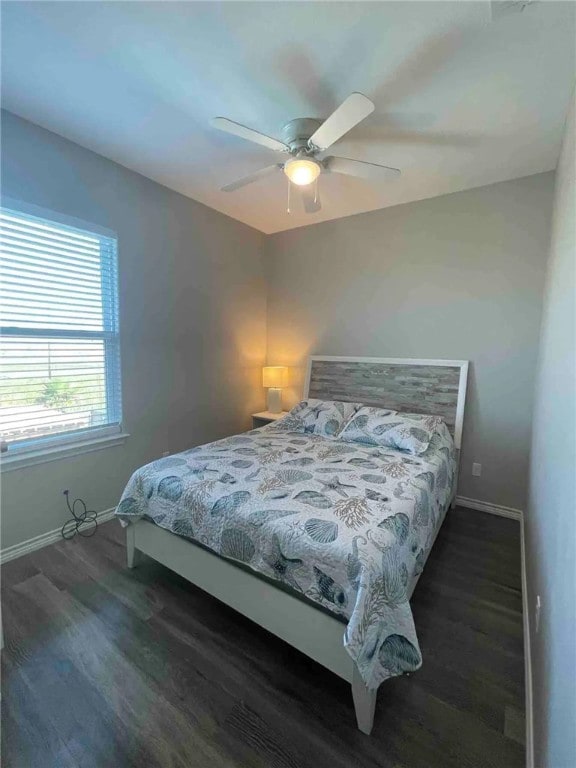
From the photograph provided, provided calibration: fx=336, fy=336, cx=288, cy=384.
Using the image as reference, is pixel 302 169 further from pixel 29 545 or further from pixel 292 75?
pixel 29 545

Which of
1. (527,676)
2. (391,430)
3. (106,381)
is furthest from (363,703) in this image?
(106,381)

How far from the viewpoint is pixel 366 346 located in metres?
3.52

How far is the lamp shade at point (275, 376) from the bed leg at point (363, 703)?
9.65ft

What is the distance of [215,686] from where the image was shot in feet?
4.66

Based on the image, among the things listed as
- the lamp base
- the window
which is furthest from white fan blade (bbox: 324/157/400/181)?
the lamp base

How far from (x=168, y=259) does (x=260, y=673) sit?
3.02m

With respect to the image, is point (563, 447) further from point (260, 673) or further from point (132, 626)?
point (132, 626)

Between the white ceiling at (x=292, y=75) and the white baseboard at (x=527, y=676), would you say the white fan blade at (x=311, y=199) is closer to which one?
the white ceiling at (x=292, y=75)

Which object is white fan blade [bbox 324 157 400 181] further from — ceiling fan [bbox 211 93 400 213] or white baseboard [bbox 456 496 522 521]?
white baseboard [bbox 456 496 522 521]

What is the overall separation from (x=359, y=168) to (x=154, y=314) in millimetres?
1984

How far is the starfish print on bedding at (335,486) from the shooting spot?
179 centimetres

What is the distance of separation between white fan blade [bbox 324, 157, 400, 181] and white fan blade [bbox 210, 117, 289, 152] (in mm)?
318

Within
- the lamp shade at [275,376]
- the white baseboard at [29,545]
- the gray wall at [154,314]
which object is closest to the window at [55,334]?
the gray wall at [154,314]

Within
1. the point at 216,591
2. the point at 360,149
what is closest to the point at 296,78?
the point at 360,149
